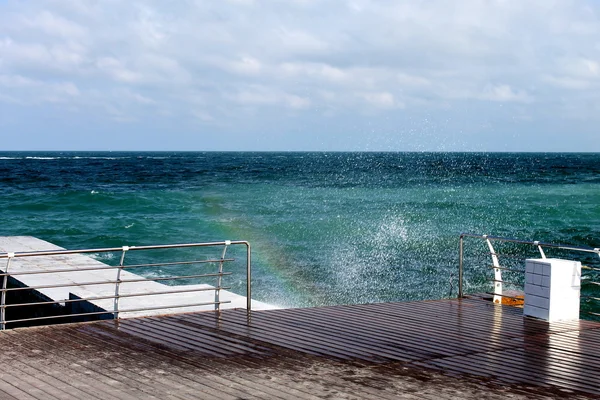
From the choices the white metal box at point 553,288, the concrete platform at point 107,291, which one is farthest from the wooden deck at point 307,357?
the concrete platform at point 107,291

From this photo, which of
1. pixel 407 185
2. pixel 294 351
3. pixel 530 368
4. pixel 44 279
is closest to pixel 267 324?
pixel 294 351

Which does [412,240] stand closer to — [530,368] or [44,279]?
[44,279]

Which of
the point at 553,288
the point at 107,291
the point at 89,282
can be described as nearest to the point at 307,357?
the point at 553,288

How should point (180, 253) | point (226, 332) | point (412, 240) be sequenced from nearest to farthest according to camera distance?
point (226, 332) → point (180, 253) → point (412, 240)

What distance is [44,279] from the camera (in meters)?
14.3

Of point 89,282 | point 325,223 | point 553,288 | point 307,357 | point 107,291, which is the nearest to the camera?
point 307,357

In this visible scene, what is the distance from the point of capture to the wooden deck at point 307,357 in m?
6.68

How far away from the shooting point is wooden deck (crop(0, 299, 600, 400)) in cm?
668

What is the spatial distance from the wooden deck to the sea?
23.8 ft

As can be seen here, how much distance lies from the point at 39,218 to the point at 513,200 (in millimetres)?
28889

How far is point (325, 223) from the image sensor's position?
35125mm

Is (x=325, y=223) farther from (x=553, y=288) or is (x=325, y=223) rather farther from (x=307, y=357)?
(x=307, y=357)

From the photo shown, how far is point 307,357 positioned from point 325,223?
89.2ft

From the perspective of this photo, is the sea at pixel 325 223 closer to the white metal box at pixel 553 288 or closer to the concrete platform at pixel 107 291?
the concrete platform at pixel 107 291
